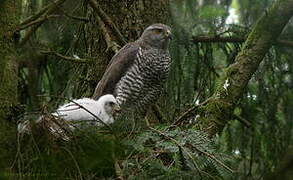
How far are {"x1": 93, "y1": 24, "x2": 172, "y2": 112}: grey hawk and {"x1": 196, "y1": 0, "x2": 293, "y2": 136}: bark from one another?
3.40 feet

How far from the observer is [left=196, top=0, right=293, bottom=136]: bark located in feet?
12.8

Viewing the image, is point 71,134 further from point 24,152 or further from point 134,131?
point 134,131

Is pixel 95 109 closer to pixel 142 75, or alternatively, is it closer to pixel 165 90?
pixel 142 75

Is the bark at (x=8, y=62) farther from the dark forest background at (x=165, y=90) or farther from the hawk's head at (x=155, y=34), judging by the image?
the hawk's head at (x=155, y=34)

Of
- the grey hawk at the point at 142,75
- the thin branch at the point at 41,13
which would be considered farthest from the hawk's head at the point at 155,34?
the thin branch at the point at 41,13

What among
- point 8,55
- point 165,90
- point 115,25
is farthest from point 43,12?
point 165,90

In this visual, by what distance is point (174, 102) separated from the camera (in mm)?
4984

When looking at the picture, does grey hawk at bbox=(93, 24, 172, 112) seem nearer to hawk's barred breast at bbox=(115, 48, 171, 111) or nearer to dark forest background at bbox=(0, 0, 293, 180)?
hawk's barred breast at bbox=(115, 48, 171, 111)

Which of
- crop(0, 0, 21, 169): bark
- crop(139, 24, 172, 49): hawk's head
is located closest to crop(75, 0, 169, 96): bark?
crop(139, 24, 172, 49): hawk's head

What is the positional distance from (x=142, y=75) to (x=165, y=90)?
0.29 m

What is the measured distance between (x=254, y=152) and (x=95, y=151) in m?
3.32

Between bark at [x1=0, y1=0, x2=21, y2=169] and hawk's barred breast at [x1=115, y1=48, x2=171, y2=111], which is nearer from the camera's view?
bark at [x1=0, y1=0, x2=21, y2=169]

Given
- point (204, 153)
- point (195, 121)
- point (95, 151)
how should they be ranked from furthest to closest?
1. point (195, 121)
2. point (204, 153)
3. point (95, 151)

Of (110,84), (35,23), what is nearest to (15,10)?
(35,23)
